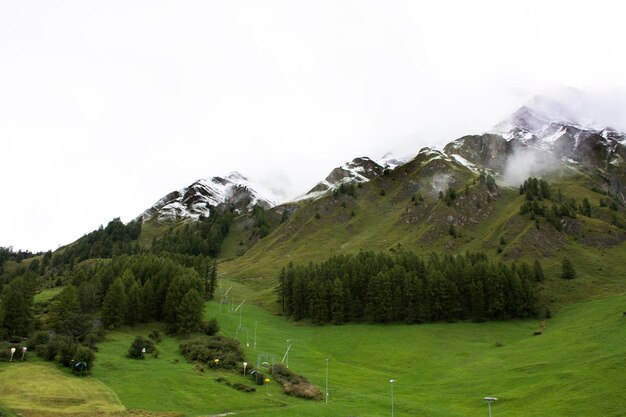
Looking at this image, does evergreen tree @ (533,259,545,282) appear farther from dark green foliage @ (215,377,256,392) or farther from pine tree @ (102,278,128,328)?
pine tree @ (102,278,128,328)

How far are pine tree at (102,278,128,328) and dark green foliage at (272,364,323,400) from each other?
4604cm

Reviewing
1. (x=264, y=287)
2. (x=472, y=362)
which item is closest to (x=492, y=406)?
(x=472, y=362)

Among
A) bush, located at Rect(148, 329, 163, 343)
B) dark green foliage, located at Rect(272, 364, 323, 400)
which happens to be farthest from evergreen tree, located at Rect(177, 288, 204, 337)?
dark green foliage, located at Rect(272, 364, 323, 400)

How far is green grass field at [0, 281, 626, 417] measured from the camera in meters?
55.3

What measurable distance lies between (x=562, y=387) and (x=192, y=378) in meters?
53.4

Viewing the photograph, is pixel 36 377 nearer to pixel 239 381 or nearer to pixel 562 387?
pixel 239 381

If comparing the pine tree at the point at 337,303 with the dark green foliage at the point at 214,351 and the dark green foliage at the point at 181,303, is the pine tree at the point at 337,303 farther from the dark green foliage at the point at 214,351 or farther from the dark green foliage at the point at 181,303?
the dark green foliage at the point at 214,351

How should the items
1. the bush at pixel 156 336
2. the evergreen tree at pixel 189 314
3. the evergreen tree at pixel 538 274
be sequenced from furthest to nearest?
the evergreen tree at pixel 538 274 → the evergreen tree at pixel 189 314 → the bush at pixel 156 336

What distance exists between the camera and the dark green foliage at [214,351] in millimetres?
78244

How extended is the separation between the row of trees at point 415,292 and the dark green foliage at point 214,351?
48349 millimetres

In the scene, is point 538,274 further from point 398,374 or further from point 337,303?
point 398,374

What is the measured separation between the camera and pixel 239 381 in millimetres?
68812

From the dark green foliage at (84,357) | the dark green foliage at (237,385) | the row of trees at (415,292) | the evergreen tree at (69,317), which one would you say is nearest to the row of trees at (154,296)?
the evergreen tree at (69,317)

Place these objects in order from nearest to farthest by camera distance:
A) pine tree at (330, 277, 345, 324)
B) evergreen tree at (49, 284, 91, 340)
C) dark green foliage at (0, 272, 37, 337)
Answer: evergreen tree at (49, 284, 91, 340) → dark green foliage at (0, 272, 37, 337) → pine tree at (330, 277, 345, 324)
